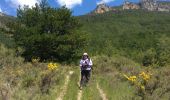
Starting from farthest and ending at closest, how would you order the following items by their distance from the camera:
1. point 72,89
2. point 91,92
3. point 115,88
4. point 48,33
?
point 48,33, point 72,89, point 115,88, point 91,92

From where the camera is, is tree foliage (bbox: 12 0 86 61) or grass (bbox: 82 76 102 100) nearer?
grass (bbox: 82 76 102 100)

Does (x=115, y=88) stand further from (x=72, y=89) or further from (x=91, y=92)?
(x=72, y=89)

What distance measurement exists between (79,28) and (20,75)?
27531 millimetres

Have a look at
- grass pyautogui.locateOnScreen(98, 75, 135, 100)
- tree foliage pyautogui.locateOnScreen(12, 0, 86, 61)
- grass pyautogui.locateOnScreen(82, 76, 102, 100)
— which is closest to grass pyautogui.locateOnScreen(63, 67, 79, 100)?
grass pyautogui.locateOnScreen(82, 76, 102, 100)

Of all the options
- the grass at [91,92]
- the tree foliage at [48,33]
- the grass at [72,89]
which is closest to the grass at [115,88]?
the grass at [91,92]

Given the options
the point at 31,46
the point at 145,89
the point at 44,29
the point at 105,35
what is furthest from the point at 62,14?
the point at 105,35

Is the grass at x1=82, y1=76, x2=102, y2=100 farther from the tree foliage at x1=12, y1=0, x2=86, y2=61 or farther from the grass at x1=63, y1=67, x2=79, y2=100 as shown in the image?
the tree foliage at x1=12, y1=0, x2=86, y2=61

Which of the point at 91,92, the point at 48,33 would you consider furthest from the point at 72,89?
the point at 48,33

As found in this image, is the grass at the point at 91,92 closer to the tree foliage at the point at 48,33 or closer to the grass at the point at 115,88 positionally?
the grass at the point at 115,88

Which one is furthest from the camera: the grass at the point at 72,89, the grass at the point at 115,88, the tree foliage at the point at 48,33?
the tree foliage at the point at 48,33

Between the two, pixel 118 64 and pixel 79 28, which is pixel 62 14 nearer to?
pixel 79 28

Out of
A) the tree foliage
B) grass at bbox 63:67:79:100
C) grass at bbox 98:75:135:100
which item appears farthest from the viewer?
the tree foliage

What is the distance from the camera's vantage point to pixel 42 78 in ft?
63.1

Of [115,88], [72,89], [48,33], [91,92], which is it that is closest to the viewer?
[91,92]
